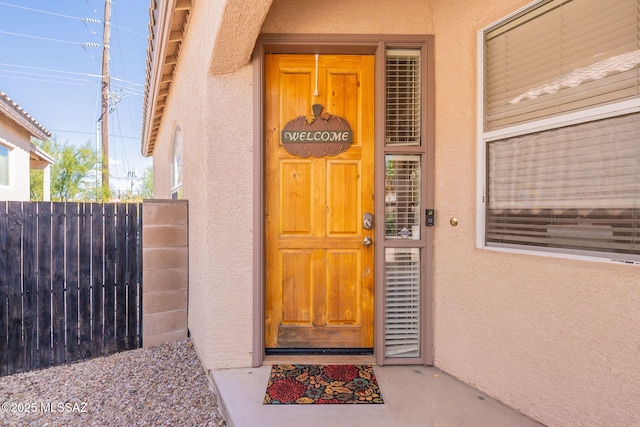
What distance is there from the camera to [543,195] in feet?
6.46

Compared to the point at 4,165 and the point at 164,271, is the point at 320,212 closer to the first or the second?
the point at 164,271

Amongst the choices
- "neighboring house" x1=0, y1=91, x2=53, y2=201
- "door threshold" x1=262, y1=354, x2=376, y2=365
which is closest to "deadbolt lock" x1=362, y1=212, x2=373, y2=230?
"door threshold" x1=262, y1=354, x2=376, y2=365

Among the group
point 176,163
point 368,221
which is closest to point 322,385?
point 368,221

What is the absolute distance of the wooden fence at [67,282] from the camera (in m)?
2.93

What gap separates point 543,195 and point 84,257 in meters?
3.89

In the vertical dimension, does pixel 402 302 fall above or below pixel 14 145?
below

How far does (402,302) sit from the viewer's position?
2600 mm

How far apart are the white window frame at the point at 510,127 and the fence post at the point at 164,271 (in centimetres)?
276

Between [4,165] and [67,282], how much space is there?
6.11 m

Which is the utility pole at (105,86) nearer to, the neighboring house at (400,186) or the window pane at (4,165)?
the window pane at (4,165)

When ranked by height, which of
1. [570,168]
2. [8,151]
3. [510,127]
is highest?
[8,151]

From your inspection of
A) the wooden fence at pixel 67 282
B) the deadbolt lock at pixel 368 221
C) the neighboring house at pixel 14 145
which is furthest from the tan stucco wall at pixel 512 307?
the neighboring house at pixel 14 145

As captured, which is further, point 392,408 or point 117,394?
point 117,394

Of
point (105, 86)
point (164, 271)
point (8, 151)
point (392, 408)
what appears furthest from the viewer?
point (105, 86)
